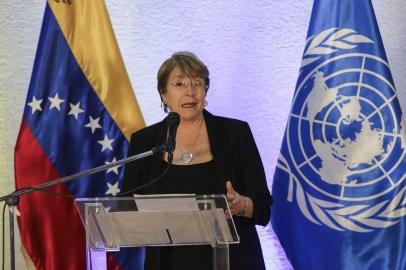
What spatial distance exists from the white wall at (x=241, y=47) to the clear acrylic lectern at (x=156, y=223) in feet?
4.52

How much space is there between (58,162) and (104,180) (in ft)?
0.74

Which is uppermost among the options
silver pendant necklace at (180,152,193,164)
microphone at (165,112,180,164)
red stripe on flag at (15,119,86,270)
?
microphone at (165,112,180,164)

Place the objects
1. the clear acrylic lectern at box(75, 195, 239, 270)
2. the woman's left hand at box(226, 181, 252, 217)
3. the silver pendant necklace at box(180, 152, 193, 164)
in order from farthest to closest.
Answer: the silver pendant necklace at box(180, 152, 193, 164) → the woman's left hand at box(226, 181, 252, 217) → the clear acrylic lectern at box(75, 195, 239, 270)

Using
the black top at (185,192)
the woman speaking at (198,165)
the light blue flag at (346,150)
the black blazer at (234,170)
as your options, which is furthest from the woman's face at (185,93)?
the light blue flag at (346,150)

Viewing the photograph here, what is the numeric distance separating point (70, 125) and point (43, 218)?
17.0 inches

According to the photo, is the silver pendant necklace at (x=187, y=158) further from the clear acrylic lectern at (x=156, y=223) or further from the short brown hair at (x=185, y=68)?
the clear acrylic lectern at (x=156, y=223)

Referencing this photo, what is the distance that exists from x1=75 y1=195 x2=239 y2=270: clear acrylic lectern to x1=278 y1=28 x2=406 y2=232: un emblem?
0.98 metres

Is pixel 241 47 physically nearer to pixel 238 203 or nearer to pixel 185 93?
pixel 185 93

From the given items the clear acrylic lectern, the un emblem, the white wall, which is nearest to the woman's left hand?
the clear acrylic lectern

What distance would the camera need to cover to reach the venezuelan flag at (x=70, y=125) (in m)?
2.87

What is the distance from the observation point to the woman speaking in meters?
2.46

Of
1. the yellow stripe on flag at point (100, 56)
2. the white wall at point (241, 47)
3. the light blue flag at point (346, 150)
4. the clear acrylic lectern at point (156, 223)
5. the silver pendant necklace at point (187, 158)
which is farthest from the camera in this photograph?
the white wall at point (241, 47)

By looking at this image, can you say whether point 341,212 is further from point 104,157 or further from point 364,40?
point 104,157

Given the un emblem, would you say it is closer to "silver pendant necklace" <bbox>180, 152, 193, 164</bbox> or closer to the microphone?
"silver pendant necklace" <bbox>180, 152, 193, 164</bbox>
